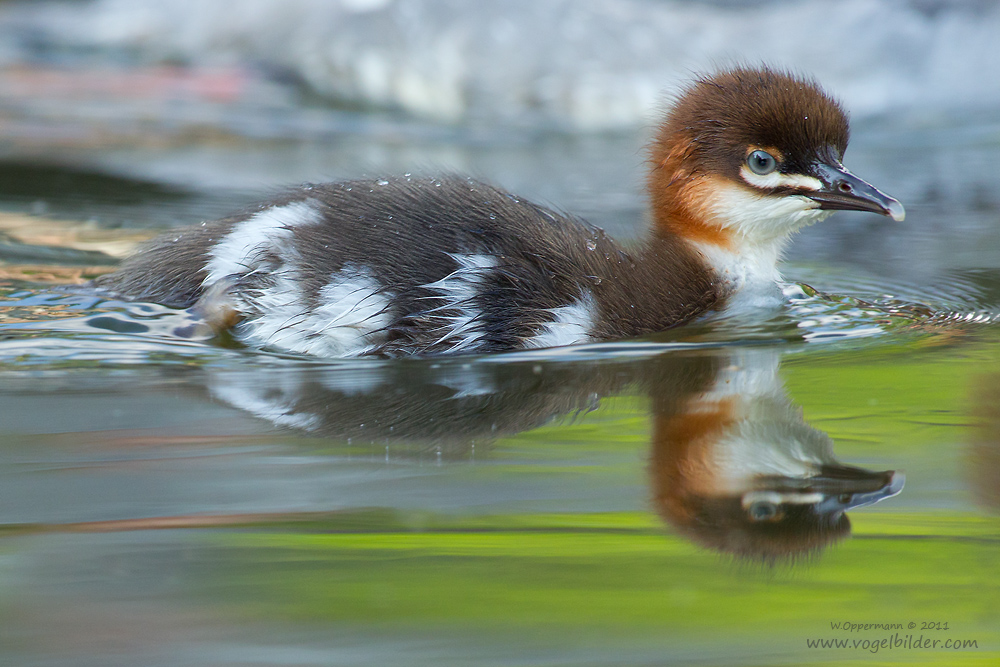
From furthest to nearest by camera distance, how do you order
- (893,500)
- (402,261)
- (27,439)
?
(402,261) < (27,439) < (893,500)

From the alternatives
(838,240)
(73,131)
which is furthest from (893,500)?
(73,131)

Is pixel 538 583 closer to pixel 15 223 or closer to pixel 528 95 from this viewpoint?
pixel 15 223

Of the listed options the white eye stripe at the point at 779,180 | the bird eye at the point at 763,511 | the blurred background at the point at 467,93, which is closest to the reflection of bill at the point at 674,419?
the bird eye at the point at 763,511

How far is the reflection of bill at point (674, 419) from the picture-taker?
2.34m

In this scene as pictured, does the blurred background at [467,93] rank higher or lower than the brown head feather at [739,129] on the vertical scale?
higher

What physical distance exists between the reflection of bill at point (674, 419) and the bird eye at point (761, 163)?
0.59 meters

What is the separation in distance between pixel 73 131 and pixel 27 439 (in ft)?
15.3

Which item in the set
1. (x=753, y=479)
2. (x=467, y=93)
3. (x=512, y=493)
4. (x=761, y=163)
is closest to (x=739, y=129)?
(x=761, y=163)

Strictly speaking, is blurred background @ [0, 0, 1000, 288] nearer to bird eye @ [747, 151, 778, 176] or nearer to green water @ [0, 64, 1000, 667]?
bird eye @ [747, 151, 778, 176]

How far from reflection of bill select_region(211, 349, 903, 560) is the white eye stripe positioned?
1.82 feet

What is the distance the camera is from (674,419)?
9.52 ft

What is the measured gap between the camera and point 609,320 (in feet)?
11.9

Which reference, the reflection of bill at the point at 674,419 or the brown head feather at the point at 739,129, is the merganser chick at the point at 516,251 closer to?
the brown head feather at the point at 739,129

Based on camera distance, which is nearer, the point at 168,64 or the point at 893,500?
the point at 893,500
